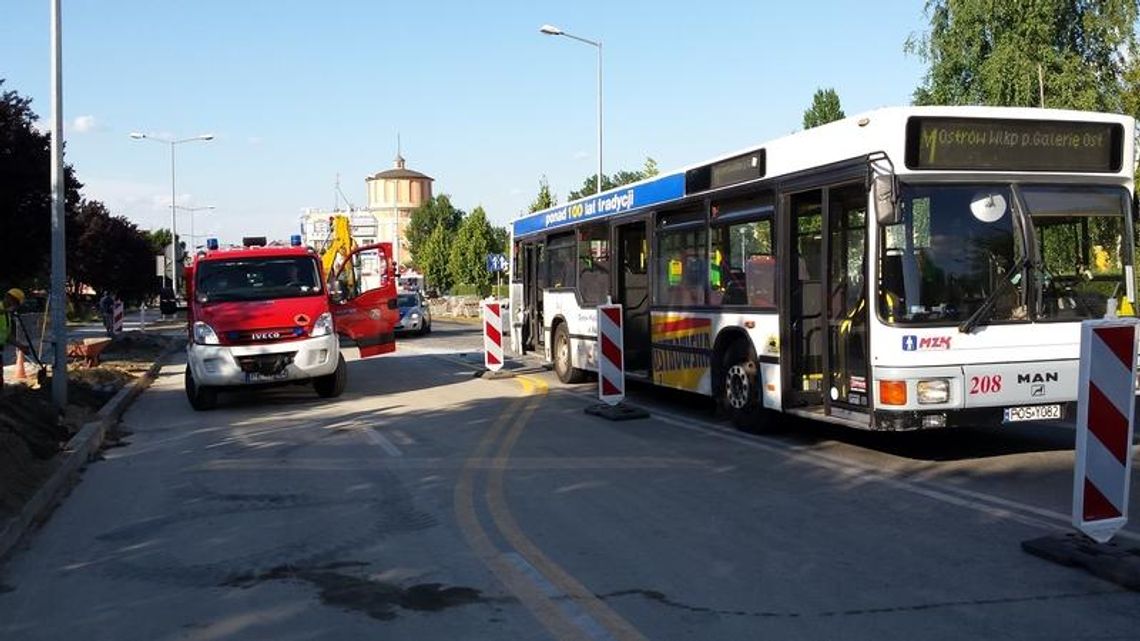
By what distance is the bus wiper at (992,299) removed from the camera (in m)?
8.54

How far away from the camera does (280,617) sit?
5.36 metres

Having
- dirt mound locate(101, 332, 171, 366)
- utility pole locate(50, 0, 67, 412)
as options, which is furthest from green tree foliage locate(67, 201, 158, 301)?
utility pole locate(50, 0, 67, 412)

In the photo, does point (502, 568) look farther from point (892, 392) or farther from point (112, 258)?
→ point (112, 258)

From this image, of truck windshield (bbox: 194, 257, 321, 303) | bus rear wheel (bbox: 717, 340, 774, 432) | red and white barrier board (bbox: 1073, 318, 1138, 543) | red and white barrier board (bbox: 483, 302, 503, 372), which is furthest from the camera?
red and white barrier board (bbox: 483, 302, 503, 372)

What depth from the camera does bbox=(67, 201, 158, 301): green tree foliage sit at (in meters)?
48.7

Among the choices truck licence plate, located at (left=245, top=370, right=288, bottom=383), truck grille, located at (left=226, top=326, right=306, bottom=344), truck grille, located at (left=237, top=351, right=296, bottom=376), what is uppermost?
truck grille, located at (left=226, top=326, right=306, bottom=344)

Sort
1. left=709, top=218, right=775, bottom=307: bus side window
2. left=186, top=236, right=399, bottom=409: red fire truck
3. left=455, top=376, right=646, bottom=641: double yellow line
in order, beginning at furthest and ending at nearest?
1. left=186, top=236, right=399, bottom=409: red fire truck
2. left=709, top=218, right=775, bottom=307: bus side window
3. left=455, top=376, right=646, bottom=641: double yellow line

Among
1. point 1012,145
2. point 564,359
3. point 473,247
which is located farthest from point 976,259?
point 473,247

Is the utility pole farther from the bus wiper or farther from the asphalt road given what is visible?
the bus wiper

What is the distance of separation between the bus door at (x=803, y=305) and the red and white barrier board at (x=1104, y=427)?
3.98 m

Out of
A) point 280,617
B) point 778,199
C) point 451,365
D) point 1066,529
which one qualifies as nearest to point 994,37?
point 451,365

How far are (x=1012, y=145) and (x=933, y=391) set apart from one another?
2.32 metres

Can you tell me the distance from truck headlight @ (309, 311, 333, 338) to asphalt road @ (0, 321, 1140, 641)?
11.2 ft

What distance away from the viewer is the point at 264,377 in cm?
1491
